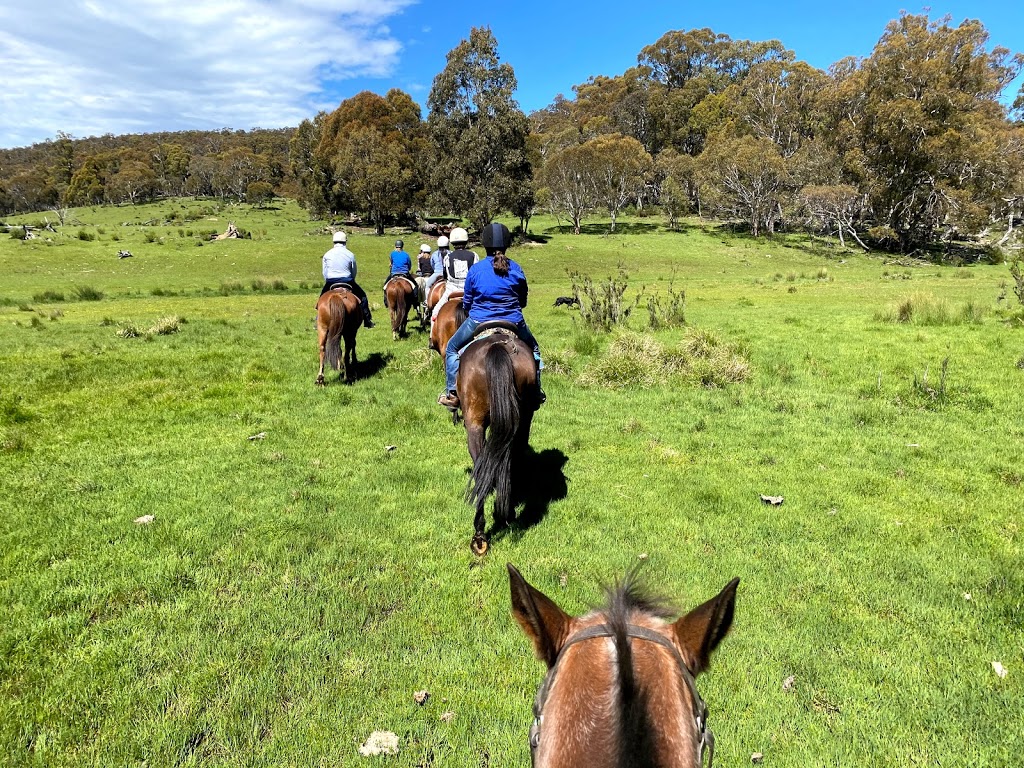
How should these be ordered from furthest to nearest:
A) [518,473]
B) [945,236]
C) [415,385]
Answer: [945,236], [415,385], [518,473]

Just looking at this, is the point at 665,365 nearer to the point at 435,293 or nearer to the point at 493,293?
the point at 435,293

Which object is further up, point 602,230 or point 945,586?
point 602,230

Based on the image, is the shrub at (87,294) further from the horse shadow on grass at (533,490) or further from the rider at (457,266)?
the horse shadow on grass at (533,490)

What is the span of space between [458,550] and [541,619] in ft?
11.9

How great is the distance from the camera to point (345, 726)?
10.6 feet

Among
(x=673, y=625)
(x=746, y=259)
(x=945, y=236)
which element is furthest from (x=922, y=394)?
(x=945, y=236)

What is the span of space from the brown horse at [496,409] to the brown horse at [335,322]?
215 inches

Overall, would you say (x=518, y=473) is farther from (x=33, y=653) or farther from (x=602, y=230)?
(x=602, y=230)

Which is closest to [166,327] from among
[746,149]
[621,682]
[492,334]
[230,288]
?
[230,288]

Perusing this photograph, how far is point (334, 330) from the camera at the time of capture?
→ 10258 mm

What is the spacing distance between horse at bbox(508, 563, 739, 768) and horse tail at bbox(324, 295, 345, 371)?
9.27 metres

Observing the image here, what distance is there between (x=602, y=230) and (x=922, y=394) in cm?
5096

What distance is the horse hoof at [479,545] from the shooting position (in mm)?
5055

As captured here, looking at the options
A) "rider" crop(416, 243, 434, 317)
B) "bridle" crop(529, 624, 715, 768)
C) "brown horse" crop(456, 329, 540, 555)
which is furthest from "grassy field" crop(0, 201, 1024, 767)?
"rider" crop(416, 243, 434, 317)
